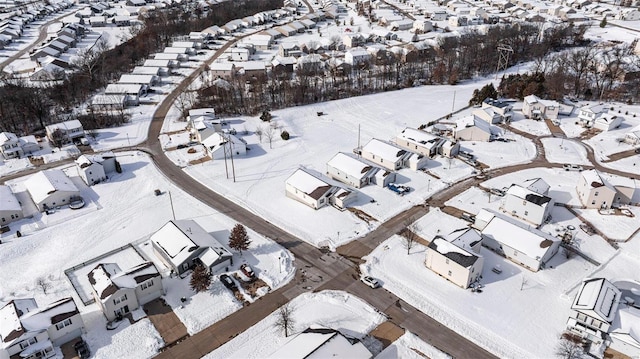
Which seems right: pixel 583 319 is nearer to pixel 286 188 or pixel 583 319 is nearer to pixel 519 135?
pixel 286 188

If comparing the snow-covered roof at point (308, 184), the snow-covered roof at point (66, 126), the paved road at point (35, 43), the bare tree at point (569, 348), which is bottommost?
the bare tree at point (569, 348)

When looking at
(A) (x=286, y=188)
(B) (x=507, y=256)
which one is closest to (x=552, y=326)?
(B) (x=507, y=256)

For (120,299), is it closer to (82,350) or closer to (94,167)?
(82,350)

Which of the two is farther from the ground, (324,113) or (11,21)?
(11,21)

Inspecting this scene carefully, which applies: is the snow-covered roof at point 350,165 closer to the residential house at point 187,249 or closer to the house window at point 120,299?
the residential house at point 187,249

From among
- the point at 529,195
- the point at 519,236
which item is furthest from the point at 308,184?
the point at 529,195

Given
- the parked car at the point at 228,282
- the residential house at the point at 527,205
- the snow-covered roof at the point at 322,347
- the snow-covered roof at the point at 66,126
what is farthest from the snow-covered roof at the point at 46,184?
the residential house at the point at 527,205
